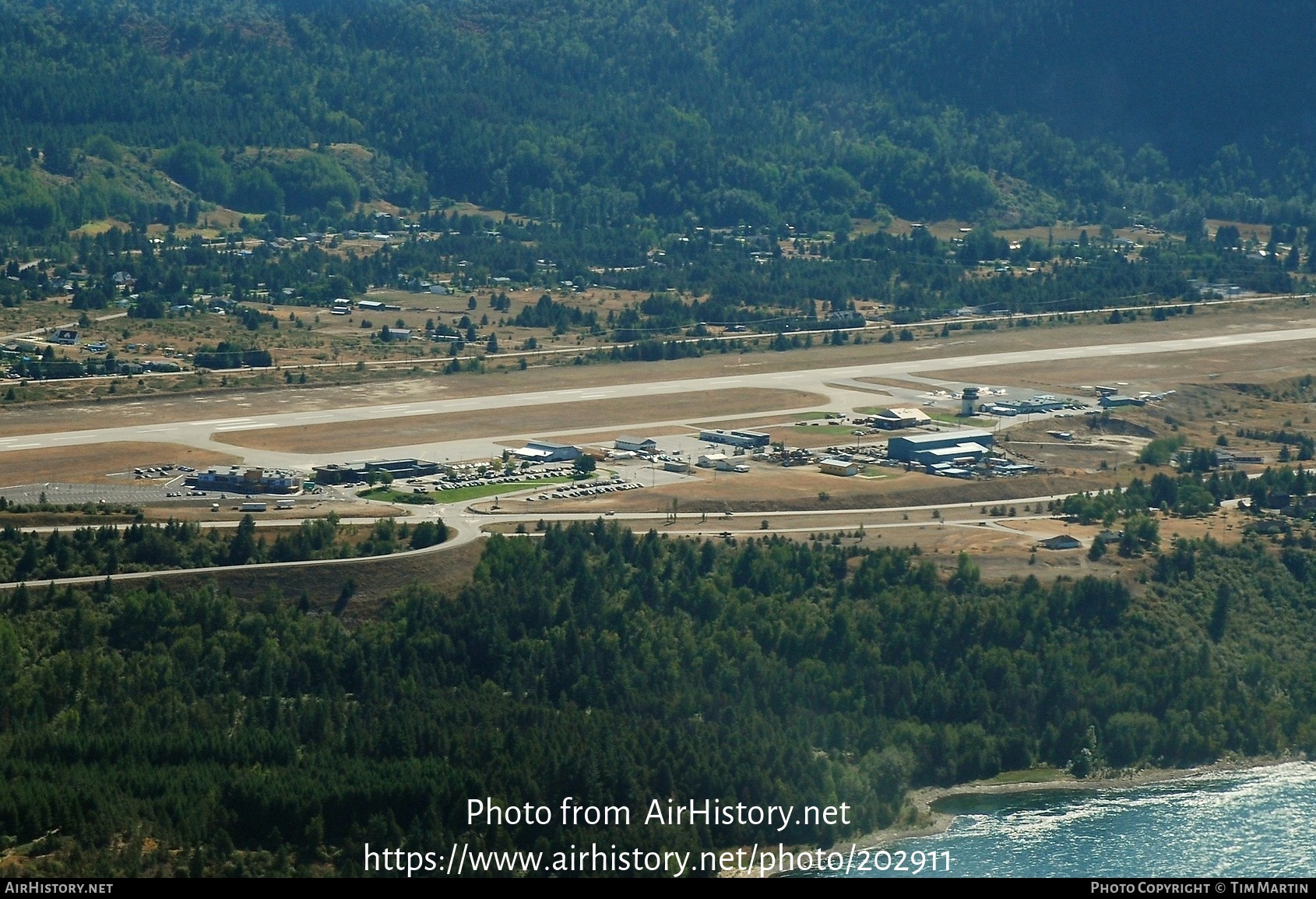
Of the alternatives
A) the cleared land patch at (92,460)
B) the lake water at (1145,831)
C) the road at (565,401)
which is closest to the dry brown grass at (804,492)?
the road at (565,401)

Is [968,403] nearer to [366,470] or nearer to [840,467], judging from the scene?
[840,467]

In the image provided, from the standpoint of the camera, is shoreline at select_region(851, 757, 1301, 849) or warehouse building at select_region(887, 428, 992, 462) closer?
shoreline at select_region(851, 757, 1301, 849)

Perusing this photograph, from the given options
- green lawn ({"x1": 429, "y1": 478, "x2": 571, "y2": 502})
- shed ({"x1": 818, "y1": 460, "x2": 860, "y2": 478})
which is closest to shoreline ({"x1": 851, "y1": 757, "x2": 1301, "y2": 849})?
green lawn ({"x1": 429, "y1": 478, "x2": 571, "y2": 502})

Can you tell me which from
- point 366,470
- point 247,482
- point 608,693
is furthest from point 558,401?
point 608,693

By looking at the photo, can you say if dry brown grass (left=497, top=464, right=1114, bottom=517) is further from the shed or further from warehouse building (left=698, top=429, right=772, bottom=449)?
warehouse building (left=698, top=429, right=772, bottom=449)

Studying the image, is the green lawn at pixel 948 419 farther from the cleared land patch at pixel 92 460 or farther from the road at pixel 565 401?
the cleared land patch at pixel 92 460

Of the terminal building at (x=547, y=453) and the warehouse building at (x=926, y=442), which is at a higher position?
the terminal building at (x=547, y=453)

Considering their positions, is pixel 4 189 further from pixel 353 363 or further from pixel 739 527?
pixel 739 527
